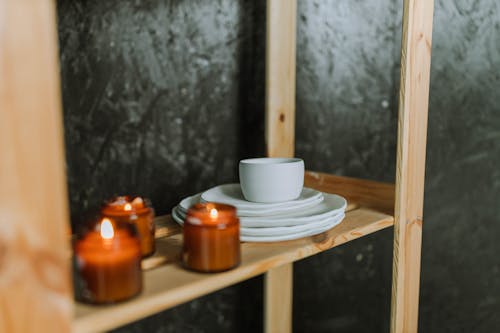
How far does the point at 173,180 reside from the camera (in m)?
1.13

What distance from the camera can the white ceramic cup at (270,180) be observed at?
879 mm

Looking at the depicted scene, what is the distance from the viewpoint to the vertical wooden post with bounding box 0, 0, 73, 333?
47 cm

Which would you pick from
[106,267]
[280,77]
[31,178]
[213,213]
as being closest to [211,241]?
[213,213]

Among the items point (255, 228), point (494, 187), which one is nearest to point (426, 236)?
point (494, 187)

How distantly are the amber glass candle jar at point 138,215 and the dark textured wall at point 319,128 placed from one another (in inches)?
10.7

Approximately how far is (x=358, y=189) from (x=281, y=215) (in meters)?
0.27

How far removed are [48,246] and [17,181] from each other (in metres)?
0.07

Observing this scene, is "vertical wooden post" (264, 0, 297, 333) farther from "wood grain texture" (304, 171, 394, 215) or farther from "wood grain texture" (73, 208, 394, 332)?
"wood grain texture" (73, 208, 394, 332)

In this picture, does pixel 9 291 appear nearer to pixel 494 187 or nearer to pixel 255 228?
pixel 255 228

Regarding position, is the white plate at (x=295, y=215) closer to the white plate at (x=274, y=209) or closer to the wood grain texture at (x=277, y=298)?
the white plate at (x=274, y=209)

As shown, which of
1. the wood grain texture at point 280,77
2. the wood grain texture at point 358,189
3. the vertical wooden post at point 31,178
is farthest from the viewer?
the wood grain texture at point 280,77

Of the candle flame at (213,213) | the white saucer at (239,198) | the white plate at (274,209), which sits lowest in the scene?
the white plate at (274,209)

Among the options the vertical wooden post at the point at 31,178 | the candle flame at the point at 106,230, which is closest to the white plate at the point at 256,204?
the candle flame at the point at 106,230

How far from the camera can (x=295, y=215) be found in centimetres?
85
